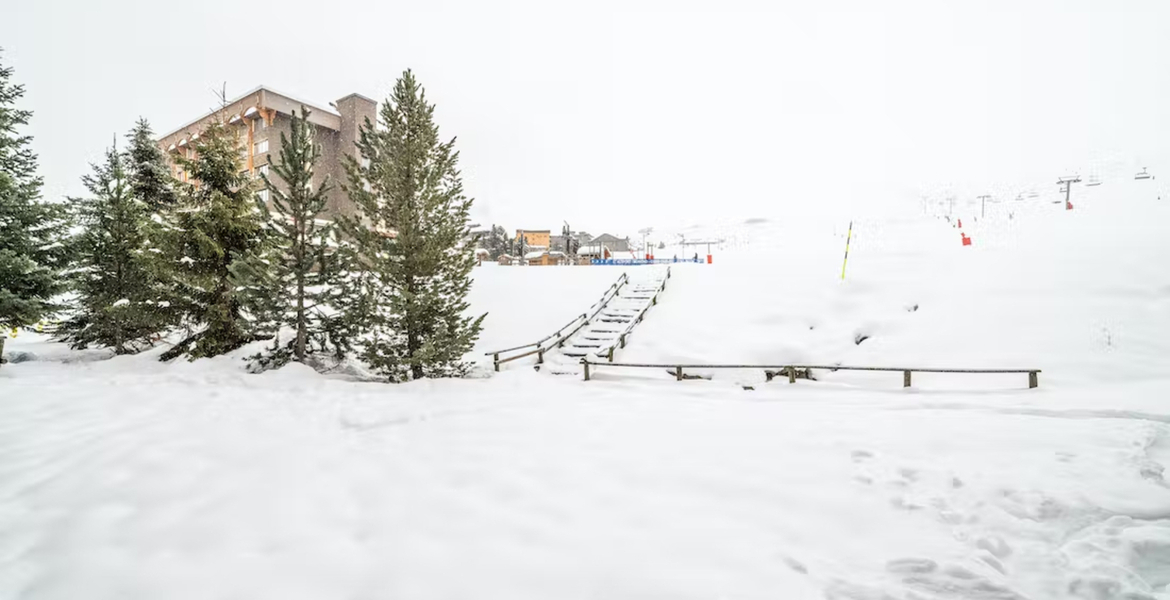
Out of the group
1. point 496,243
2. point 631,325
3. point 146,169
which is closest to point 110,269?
point 146,169

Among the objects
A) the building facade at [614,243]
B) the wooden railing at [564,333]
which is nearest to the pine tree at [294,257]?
the wooden railing at [564,333]

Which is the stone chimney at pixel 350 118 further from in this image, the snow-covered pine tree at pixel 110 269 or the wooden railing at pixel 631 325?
the wooden railing at pixel 631 325

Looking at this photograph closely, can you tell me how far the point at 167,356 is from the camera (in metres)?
12.9

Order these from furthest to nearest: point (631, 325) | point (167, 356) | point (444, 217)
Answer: point (631, 325), point (167, 356), point (444, 217)

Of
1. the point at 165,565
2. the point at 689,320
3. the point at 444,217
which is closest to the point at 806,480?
the point at 165,565

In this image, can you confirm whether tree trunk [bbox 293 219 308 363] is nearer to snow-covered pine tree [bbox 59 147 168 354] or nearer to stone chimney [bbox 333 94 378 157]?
snow-covered pine tree [bbox 59 147 168 354]

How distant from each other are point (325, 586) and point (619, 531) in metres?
2.62

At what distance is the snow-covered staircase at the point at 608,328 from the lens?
45.4 feet

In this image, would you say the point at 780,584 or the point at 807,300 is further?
the point at 807,300

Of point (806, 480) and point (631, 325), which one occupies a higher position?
point (631, 325)

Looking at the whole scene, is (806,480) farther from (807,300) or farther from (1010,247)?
(1010,247)

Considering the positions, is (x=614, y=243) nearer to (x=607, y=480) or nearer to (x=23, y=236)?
(x=23, y=236)

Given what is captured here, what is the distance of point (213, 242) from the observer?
11758 mm

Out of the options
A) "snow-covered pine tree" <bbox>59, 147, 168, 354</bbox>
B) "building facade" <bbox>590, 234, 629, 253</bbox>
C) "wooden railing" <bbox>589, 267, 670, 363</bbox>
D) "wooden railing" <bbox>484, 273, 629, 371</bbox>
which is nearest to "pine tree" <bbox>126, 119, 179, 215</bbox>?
"snow-covered pine tree" <bbox>59, 147, 168, 354</bbox>
